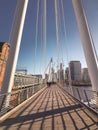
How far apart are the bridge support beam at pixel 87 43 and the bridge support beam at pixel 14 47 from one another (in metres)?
3.05

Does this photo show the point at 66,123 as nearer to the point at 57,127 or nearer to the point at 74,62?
the point at 57,127

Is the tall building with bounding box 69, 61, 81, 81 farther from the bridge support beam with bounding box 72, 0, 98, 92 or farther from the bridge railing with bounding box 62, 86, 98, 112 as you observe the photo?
the bridge support beam with bounding box 72, 0, 98, 92

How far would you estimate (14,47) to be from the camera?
29.4ft

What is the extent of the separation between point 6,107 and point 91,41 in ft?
17.6

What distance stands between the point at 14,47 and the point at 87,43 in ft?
12.7

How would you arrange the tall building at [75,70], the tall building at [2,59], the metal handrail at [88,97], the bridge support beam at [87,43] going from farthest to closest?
the tall building at [75,70], the tall building at [2,59], the bridge support beam at [87,43], the metal handrail at [88,97]

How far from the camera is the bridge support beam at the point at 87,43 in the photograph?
8.20 metres

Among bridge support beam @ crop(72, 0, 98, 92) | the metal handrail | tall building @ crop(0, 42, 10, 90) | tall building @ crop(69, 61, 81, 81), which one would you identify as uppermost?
tall building @ crop(69, 61, 81, 81)

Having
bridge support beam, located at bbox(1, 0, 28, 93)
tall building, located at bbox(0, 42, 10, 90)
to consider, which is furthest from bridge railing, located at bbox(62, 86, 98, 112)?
tall building, located at bbox(0, 42, 10, 90)

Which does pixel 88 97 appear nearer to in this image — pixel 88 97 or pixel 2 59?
pixel 88 97

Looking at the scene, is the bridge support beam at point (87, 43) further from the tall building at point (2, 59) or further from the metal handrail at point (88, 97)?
the tall building at point (2, 59)

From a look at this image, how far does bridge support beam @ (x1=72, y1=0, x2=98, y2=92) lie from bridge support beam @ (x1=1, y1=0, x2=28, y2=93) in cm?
305

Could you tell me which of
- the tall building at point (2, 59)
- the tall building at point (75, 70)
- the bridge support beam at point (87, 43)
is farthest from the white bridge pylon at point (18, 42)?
the tall building at point (75, 70)

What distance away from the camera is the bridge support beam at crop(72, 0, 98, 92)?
8.20 metres
